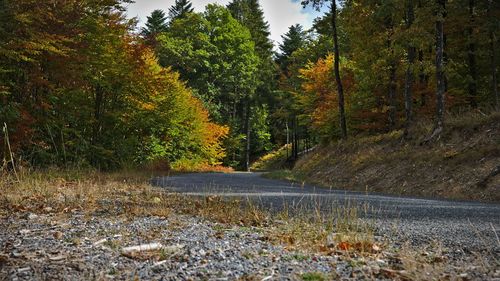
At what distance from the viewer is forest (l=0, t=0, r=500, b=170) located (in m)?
12.8

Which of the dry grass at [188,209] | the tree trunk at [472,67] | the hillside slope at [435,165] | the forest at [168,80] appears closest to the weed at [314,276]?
the dry grass at [188,209]

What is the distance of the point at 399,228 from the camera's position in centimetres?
512

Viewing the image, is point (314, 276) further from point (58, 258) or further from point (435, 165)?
point (435, 165)

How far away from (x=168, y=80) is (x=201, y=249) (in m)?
18.6

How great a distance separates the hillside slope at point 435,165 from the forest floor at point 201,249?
627 centimetres

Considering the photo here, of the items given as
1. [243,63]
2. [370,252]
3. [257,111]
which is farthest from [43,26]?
[257,111]

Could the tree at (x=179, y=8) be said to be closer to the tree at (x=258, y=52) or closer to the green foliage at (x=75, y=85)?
the tree at (x=258, y=52)

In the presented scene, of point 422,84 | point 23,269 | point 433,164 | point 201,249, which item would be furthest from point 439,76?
point 23,269

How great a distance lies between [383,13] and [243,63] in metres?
26.7

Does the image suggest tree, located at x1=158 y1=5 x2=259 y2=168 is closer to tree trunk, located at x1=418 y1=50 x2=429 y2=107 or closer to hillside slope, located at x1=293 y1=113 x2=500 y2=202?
tree trunk, located at x1=418 y1=50 x2=429 y2=107

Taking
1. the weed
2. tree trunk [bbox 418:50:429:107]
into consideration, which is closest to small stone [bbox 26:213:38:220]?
the weed

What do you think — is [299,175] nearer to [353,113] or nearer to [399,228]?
[353,113]

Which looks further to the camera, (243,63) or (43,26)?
(243,63)

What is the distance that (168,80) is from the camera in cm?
2170
